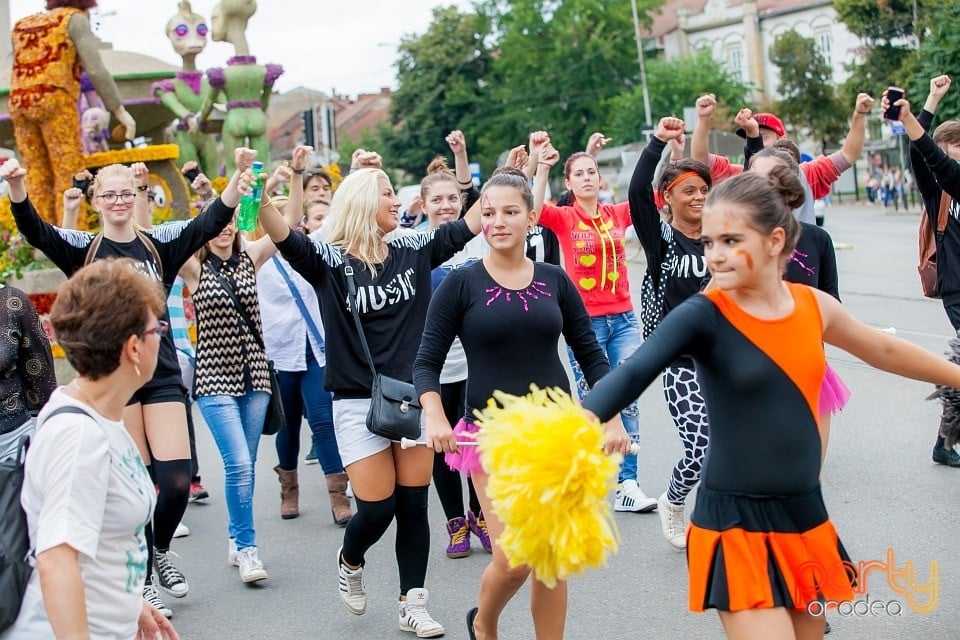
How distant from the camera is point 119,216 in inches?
225

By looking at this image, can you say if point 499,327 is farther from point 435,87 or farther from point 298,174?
point 435,87

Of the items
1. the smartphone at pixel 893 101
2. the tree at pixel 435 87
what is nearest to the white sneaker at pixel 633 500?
the smartphone at pixel 893 101

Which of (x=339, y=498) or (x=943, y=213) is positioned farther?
(x=339, y=498)

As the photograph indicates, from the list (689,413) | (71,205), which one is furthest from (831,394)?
(71,205)

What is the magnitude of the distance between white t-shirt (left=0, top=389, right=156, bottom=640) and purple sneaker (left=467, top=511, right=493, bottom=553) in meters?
3.70

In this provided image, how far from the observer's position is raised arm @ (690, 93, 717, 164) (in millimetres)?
5809

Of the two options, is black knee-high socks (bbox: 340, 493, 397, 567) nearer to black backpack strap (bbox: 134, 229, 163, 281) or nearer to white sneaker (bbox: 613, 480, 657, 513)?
black backpack strap (bbox: 134, 229, 163, 281)

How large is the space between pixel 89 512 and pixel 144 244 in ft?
10.3

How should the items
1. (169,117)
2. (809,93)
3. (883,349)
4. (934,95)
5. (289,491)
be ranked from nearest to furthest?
(883,349)
(934,95)
(289,491)
(169,117)
(809,93)

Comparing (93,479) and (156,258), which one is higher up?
(156,258)

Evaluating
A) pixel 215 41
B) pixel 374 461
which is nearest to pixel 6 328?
pixel 374 461

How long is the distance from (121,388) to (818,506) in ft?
6.24

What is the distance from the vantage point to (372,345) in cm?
540

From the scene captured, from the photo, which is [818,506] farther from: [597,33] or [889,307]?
[597,33]
